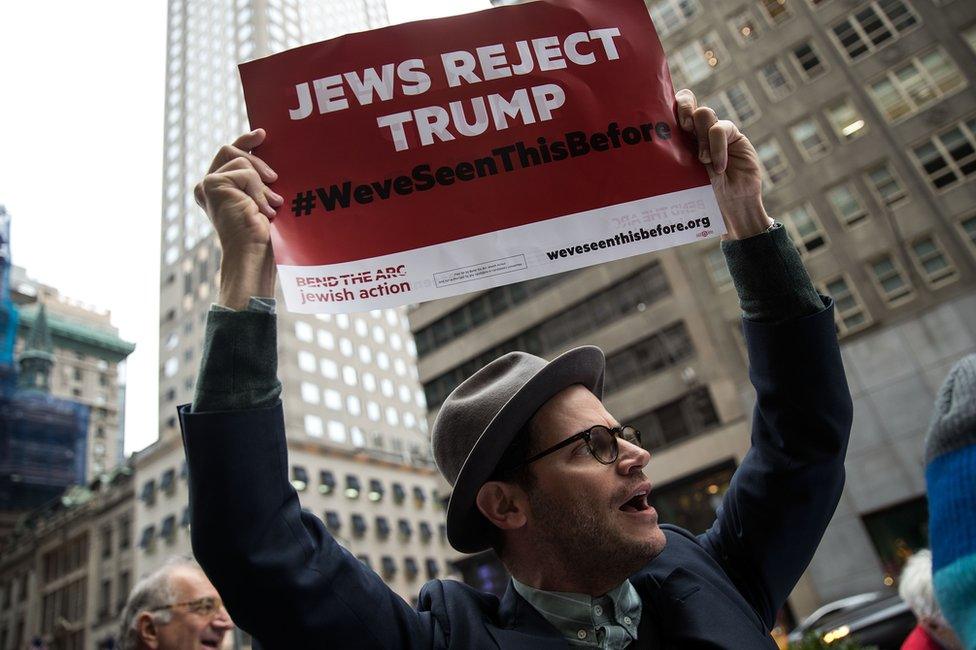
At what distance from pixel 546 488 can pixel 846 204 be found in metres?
26.5

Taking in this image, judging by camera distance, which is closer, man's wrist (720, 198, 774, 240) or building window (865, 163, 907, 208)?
man's wrist (720, 198, 774, 240)

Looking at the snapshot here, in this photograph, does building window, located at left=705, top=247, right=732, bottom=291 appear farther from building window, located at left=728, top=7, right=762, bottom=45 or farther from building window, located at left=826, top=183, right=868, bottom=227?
building window, located at left=728, top=7, right=762, bottom=45

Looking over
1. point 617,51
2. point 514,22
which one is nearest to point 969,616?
point 617,51

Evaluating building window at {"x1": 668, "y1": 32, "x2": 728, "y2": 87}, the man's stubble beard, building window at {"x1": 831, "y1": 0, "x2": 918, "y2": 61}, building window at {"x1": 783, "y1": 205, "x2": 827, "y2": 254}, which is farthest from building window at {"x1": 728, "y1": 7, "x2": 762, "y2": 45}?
the man's stubble beard

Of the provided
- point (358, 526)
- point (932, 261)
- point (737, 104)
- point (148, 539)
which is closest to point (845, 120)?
point (737, 104)

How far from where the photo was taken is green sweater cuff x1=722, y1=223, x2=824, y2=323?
212 centimetres

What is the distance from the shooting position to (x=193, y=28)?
90812mm

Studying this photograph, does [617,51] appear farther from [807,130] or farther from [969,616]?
[807,130]

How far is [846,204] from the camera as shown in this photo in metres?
24.5

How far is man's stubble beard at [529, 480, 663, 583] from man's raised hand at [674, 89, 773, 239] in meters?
1.09

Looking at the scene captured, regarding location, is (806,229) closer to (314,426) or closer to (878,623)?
(878,623)

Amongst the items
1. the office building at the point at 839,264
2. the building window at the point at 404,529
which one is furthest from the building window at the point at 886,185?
the building window at the point at 404,529

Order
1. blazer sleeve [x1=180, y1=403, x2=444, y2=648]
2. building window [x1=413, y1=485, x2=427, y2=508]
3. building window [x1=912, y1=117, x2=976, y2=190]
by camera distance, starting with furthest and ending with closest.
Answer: building window [x1=413, y1=485, x2=427, y2=508]
building window [x1=912, y1=117, x2=976, y2=190]
blazer sleeve [x1=180, y1=403, x2=444, y2=648]

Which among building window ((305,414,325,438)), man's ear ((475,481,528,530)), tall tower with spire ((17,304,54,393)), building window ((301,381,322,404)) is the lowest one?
man's ear ((475,481,528,530))
